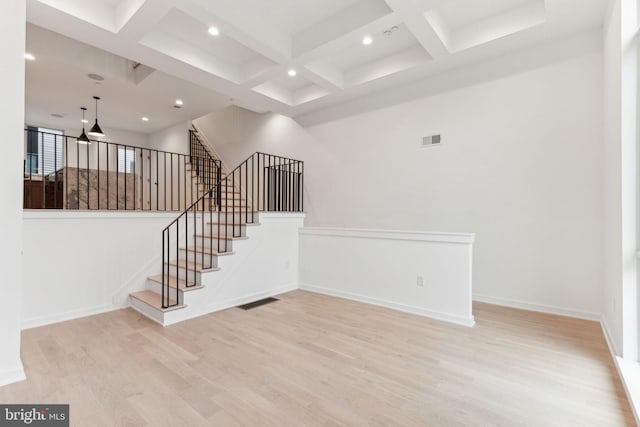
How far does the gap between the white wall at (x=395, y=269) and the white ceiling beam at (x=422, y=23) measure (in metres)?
2.41

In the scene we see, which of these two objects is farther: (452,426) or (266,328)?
(266,328)

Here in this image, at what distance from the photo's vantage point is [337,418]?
6.22ft

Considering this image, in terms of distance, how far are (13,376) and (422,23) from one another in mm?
4996

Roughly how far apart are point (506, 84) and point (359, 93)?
225cm

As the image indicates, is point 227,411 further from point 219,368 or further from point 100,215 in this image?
point 100,215

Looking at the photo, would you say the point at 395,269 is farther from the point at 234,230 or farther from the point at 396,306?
the point at 234,230

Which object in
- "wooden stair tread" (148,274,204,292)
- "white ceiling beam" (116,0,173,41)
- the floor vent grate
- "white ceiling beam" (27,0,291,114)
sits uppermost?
"white ceiling beam" (116,0,173,41)

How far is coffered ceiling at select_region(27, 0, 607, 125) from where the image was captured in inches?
129

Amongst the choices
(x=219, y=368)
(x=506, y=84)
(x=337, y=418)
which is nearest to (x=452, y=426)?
(x=337, y=418)

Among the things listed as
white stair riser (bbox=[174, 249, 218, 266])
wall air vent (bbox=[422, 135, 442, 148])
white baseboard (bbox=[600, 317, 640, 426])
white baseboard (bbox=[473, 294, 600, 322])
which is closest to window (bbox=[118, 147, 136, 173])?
white stair riser (bbox=[174, 249, 218, 266])

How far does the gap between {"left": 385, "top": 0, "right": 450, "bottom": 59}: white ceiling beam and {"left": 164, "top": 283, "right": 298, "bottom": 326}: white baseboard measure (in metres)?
4.11

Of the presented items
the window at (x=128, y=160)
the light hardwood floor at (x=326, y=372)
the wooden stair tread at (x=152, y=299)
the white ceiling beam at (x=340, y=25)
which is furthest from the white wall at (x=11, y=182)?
the window at (x=128, y=160)

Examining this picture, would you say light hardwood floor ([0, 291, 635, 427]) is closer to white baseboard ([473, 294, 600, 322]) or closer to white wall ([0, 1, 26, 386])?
white baseboard ([473, 294, 600, 322])

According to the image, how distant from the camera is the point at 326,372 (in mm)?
2453
